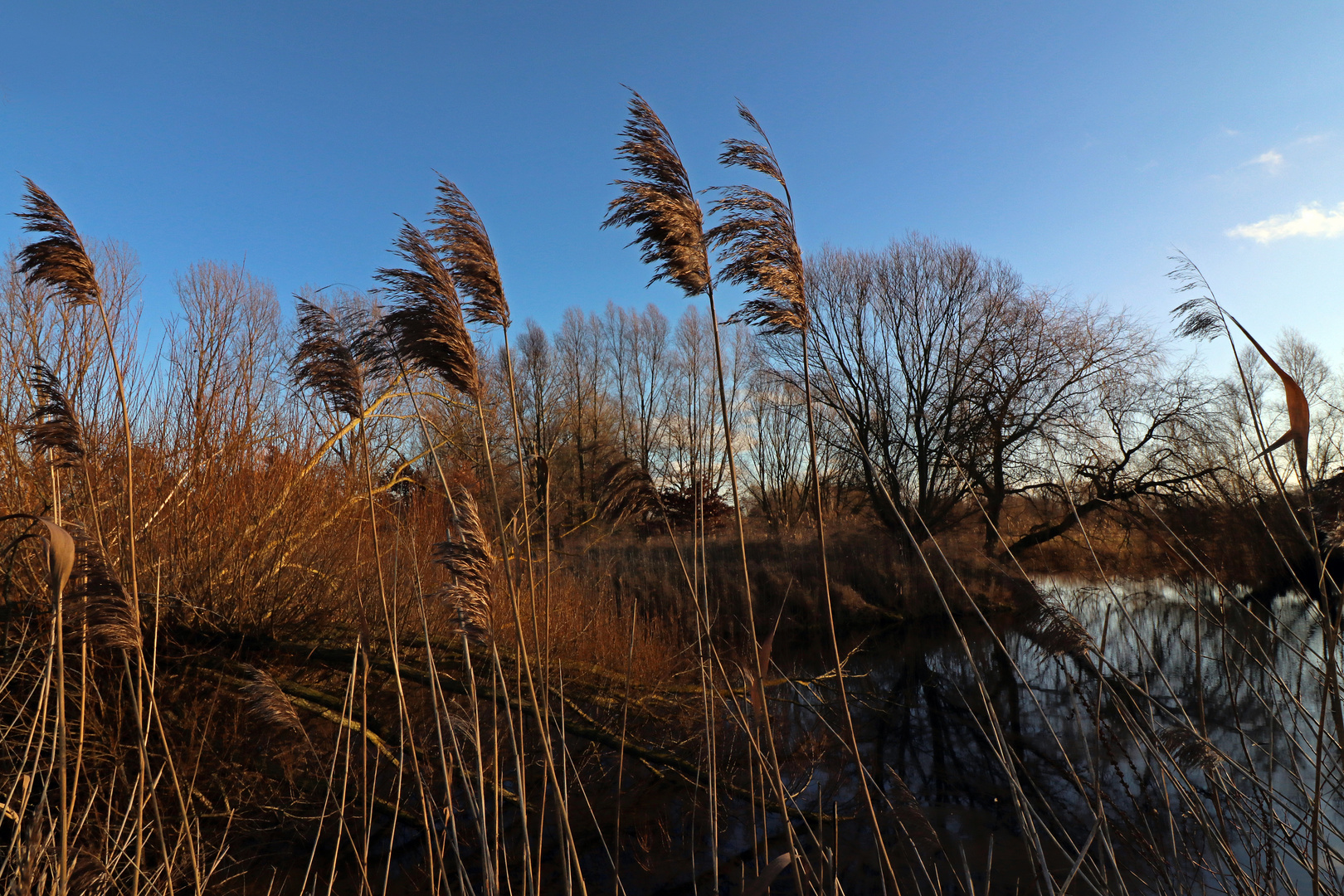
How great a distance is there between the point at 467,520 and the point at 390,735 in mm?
4095

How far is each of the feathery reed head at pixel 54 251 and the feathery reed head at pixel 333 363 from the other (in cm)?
78

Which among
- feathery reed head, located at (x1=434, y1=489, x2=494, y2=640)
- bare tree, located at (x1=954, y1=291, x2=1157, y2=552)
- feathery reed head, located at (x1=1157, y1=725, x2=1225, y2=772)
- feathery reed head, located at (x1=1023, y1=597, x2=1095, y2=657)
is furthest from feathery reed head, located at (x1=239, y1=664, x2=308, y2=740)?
bare tree, located at (x1=954, y1=291, x2=1157, y2=552)

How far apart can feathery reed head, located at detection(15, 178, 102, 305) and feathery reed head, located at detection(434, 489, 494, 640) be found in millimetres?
1832

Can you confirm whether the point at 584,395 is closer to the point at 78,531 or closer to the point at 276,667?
the point at 276,667

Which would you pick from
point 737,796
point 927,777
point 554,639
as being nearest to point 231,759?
point 554,639

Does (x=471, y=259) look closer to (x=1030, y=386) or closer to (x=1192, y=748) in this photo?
(x=1192, y=748)

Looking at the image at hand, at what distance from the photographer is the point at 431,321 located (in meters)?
2.25

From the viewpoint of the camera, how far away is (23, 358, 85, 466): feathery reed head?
2.61m

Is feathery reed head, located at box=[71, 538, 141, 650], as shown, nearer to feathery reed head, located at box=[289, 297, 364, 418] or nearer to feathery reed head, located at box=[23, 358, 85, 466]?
feathery reed head, located at box=[23, 358, 85, 466]

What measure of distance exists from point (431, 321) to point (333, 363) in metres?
0.85

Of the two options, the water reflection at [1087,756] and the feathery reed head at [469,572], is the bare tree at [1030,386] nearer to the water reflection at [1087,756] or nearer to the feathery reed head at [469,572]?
the water reflection at [1087,756]

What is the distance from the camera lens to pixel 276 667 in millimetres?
5426

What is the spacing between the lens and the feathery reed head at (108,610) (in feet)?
7.08

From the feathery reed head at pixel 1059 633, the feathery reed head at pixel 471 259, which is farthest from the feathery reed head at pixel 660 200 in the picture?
the feathery reed head at pixel 1059 633
